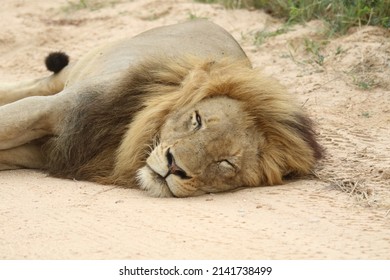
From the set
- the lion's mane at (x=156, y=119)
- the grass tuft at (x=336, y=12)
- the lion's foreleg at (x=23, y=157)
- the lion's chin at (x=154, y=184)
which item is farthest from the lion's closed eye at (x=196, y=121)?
the grass tuft at (x=336, y=12)

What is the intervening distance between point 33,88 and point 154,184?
2143 mm

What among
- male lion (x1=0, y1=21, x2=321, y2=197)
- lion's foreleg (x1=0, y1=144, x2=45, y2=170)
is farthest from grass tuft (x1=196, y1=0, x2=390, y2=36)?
lion's foreleg (x1=0, y1=144, x2=45, y2=170)

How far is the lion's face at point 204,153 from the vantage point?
3918mm

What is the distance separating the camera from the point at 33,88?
5.89 meters

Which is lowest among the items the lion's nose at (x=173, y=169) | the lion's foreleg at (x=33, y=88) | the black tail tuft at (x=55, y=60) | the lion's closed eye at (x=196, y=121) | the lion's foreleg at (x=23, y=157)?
the lion's foreleg at (x=33, y=88)

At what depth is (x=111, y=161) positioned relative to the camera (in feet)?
14.5

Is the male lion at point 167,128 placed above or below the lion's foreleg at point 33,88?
above

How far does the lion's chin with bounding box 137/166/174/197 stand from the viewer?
13.1ft

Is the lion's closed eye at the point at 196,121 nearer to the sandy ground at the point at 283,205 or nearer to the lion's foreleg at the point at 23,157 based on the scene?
the sandy ground at the point at 283,205

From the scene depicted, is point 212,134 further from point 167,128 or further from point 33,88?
point 33,88

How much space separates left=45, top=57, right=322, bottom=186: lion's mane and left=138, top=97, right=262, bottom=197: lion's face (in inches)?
2.7

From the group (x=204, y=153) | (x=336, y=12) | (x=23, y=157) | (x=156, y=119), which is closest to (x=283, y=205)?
(x=204, y=153)

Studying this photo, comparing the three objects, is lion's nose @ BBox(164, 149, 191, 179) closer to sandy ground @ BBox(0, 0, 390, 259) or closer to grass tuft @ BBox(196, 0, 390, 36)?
sandy ground @ BBox(0, 0, 390, 259)

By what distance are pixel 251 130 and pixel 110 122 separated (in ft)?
2.47
